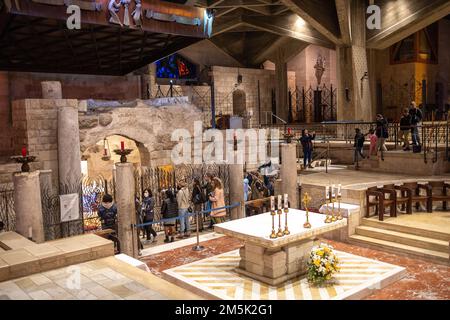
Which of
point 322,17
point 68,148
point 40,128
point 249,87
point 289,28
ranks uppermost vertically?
point 289,28

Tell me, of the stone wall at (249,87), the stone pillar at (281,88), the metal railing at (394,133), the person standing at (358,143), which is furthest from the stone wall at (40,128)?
the stone pillar at (281,88)

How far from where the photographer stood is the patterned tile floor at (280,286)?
748 centimetres

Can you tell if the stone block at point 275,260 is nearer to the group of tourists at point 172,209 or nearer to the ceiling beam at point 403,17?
the group of tourists at point 172,209

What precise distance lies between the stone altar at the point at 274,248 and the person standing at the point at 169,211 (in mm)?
2547

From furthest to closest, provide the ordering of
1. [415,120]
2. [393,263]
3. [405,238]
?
[415,120] → [405,238] → [393,263]

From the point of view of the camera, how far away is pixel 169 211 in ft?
36.0

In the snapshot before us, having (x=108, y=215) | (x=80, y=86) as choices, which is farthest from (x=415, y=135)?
→ (x=80, y=86)

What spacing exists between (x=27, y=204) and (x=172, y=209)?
3.49 m

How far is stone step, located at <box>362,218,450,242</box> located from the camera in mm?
9391

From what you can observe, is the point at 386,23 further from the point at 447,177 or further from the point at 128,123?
the point at 128,123

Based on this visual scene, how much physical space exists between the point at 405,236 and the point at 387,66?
19184 mm

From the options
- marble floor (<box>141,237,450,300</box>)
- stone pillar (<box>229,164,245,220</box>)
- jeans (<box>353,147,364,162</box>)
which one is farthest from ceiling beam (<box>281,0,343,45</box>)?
marble floor (<box>141,237,450,300</box>)

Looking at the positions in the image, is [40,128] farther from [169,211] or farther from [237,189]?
[237,189]

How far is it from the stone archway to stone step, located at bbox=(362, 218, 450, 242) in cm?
1681
